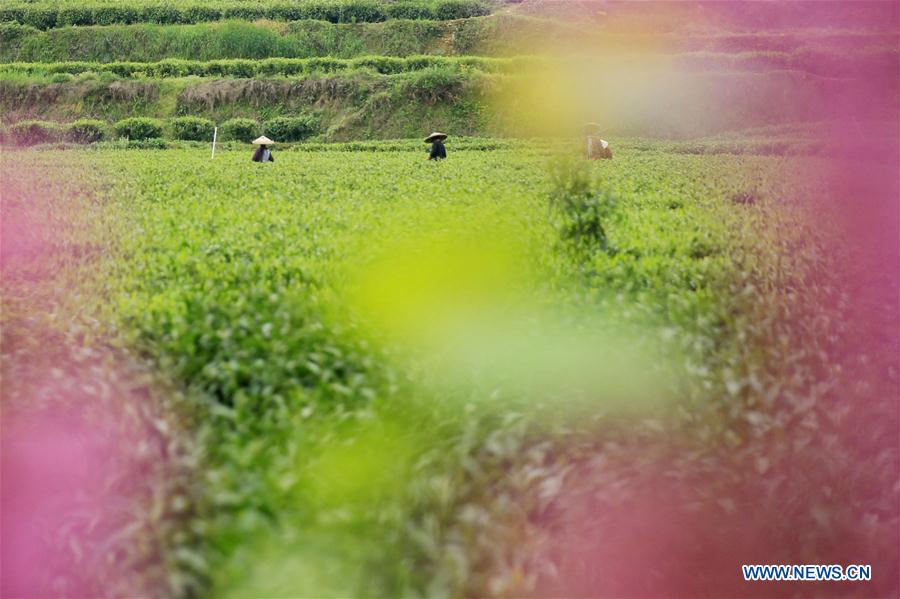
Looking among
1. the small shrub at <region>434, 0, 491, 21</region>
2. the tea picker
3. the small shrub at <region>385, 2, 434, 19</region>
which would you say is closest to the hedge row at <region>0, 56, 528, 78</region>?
the small shrub at <region>434, 0, 491, 21</region>

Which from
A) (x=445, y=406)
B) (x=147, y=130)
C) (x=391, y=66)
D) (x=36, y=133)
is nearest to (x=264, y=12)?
(x=391, y=66)

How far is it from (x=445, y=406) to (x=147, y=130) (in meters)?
9.93

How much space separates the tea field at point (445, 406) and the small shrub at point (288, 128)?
915 centimetres

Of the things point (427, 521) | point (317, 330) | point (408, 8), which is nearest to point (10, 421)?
point (317, 330)

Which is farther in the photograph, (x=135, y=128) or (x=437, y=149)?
(x=437, y=149)

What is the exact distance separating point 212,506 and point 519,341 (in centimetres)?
171

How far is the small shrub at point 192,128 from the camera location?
41.7 ft

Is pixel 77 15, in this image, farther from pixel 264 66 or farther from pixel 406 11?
pixel 406 11

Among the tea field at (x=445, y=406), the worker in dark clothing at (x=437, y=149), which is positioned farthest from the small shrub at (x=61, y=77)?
the tea field at (x=445, y=406)

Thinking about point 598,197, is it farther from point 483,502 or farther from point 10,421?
point 10,421

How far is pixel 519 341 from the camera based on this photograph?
4047mm

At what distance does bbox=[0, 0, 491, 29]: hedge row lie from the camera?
12953 mm

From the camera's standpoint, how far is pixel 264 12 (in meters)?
14.3

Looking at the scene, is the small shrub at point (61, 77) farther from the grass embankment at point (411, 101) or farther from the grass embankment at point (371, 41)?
the grass embankment at point (371, 41)
